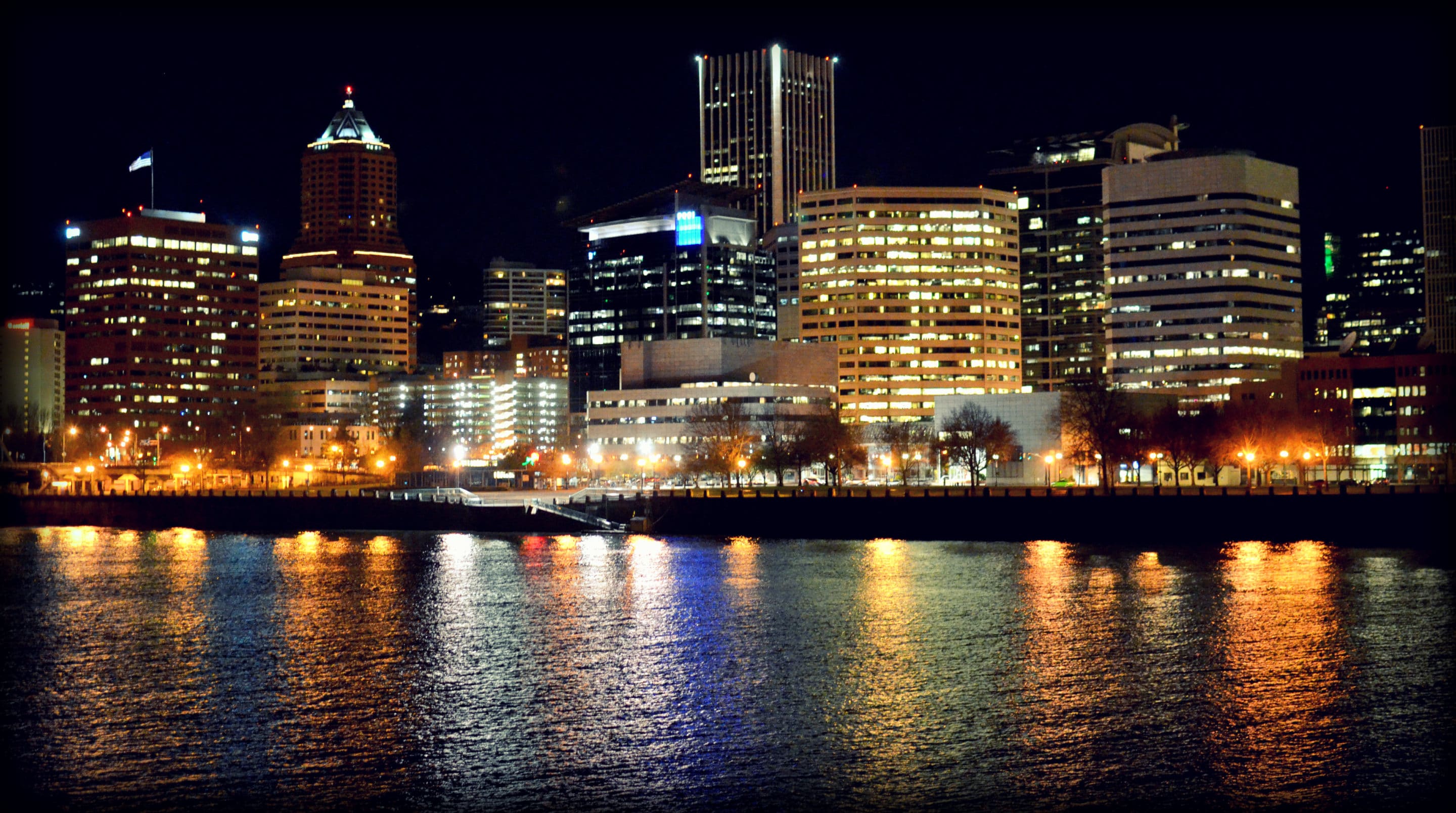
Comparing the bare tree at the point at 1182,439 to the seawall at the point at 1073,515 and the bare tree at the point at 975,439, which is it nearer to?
the bare tree at the point at 975,439

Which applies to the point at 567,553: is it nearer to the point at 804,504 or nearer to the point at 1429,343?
the point at 804,504

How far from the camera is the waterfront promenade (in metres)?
105

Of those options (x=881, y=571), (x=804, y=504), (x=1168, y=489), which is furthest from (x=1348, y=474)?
(x=881, y=571)

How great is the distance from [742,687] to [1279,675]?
17.4 metres

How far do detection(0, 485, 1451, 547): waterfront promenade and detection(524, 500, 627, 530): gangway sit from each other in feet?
0.92

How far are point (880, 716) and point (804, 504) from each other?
239ft

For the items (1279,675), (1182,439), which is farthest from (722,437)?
(1279,675)

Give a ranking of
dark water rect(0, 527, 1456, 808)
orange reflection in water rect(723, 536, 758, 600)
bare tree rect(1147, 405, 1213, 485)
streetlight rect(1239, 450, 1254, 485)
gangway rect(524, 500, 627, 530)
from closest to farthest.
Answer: dark water rect(0, 527, 1456, 808) < orange reflection in water rect(723, 536, 758, 600) < gangway rect(524, 500, 627, 530) < bare tree rect(1147, 405, 1213, 485) < streetlight rect(1239, 450, 1254, 485)

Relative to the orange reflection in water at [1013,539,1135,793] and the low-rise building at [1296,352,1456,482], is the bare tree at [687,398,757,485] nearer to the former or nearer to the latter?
the low-rise building at [1296,352,1456,482]

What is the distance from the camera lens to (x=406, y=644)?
61438 mm

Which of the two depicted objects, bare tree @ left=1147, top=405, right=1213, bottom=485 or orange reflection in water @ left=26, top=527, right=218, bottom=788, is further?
bare tree @ left=1147, top=405, right=1213, bottom=485

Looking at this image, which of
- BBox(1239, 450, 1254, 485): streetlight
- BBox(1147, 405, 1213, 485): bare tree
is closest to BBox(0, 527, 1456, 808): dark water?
BBox(1147, 405, 1213, 485): bare tree

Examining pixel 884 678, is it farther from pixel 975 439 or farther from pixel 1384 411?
pixel 1384 411

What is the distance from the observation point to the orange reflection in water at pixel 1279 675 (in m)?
41.6
